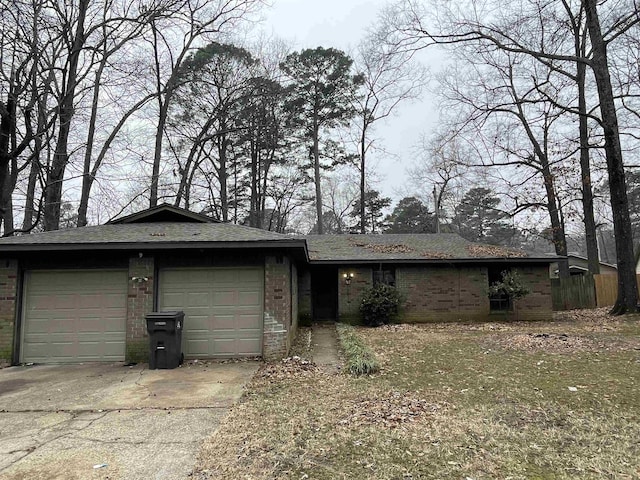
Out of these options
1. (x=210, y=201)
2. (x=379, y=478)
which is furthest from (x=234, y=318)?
(x=210, y=201)

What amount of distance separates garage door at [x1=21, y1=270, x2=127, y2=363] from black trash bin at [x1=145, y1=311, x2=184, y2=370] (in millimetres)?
1077

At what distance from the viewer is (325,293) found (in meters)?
15.8

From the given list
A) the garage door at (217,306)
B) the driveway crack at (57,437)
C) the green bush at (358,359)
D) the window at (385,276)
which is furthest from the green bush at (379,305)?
the driveway crack at (57,437)

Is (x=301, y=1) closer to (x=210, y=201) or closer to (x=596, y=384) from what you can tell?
(x=596, y=384)

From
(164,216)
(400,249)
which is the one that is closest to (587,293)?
(400,249)

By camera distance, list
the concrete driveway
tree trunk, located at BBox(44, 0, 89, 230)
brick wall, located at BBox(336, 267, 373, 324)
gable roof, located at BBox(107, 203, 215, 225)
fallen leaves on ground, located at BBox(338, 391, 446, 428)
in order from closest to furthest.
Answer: the concrete driveway < fallen leaves on ground, located at BBox(338, 391, 446, 428) < gable roof, located at BBox(107, 203, 215, 225) < tree trunk, located at BBox(44, 0, 89, 230) < brick wall, located at BBox(336, 267, 373, 324)

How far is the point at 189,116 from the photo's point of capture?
788 inches

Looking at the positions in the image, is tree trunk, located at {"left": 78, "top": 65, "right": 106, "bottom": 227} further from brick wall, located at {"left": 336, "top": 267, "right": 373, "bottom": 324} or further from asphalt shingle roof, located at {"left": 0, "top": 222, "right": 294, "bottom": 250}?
brick wall, located at {"left": 336, "top": 267, "right": 373, "bottom": 324}

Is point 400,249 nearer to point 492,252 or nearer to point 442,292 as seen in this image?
point 442,292

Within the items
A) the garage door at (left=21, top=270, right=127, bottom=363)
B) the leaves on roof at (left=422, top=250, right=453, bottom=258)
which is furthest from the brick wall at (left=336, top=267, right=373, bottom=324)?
the garage door at (left=21, top=270, right=127, bottom=363)

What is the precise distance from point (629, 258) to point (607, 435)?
11631 millimetres

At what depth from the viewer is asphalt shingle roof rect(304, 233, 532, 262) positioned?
13.8 metres

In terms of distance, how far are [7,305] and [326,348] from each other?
247 inches

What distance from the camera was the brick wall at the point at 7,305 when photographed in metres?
7.58
